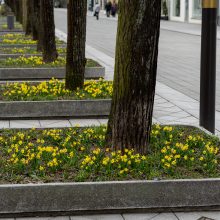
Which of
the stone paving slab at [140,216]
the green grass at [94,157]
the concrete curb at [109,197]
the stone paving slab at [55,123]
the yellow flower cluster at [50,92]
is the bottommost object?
the stone paving slab at [140,216]

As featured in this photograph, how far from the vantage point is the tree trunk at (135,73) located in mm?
6441

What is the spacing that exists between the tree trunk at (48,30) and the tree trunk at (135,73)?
866cm

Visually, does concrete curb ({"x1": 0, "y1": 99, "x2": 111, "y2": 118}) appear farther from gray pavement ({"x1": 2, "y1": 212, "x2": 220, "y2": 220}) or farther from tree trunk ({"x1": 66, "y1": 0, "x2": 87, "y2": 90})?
gray pavement ({"x1": 2, "y1": 212, "x2": 220, "y2": 220})

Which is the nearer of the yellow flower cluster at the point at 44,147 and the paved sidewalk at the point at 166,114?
the yellow flower cluster at the point at 44,147

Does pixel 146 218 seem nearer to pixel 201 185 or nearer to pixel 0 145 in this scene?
pixel 201 185

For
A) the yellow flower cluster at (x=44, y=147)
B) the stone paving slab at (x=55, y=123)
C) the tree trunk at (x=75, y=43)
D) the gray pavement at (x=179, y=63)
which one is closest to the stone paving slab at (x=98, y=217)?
the yellow flower cluster at (x=44, y=147)

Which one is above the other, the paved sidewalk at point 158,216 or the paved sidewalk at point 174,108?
the paved sidewalk at point 174,108

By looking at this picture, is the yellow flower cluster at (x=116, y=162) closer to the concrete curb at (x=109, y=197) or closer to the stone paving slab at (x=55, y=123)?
the concrete curb at (x=109, y=197)

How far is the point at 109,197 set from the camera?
5645mm

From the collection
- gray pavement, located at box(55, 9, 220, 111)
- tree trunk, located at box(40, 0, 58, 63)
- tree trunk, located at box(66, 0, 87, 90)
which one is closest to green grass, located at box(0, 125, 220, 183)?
tree trunk, located at box(66, 0, 87, 90)

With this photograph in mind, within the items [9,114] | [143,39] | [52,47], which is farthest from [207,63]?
[52,47]

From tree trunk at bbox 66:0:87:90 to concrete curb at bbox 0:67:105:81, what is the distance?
3.19 metres

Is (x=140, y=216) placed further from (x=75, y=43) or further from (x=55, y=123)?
(x=75, y=43)

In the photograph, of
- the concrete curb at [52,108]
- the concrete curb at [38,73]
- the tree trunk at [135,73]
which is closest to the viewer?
the tree trunk at [135,73]
